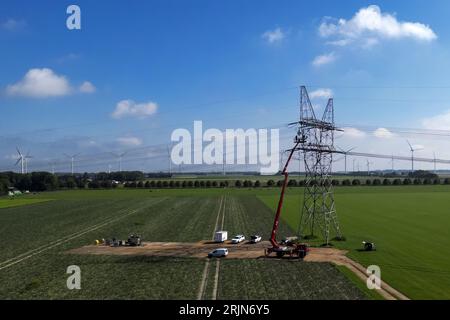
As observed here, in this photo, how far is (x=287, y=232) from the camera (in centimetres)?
7231

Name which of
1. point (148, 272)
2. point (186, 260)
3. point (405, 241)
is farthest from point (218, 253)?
point (405, 241)

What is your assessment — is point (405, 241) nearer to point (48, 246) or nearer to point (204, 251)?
point (204, 251)

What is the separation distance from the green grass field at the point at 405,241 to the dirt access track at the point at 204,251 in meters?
2.28

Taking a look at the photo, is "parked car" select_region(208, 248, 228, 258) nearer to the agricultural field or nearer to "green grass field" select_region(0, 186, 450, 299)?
A: the agricultural field

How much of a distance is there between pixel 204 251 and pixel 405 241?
2740 cm

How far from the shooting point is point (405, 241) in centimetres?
6188

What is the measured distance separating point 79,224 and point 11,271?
130 ft

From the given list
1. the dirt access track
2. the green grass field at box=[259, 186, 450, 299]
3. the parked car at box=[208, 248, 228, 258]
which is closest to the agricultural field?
the parked car at box=[208, 248, 228, 258]

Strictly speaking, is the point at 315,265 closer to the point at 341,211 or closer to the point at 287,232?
the point at 287,232

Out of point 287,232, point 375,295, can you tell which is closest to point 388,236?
point 287,232

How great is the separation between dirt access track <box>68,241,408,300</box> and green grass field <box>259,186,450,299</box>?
7.47 ft

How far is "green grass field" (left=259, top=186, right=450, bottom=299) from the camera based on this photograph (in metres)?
40.3

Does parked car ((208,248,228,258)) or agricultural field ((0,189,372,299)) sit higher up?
parked car ((208,248,228,258))

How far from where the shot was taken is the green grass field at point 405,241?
40344 mm
